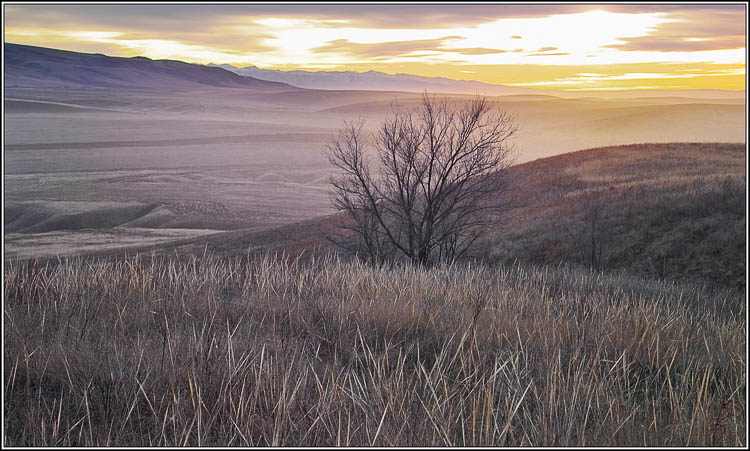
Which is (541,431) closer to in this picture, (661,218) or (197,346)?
(197,346)

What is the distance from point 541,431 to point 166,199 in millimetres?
71376

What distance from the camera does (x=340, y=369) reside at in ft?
12.3

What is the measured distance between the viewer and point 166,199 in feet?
230

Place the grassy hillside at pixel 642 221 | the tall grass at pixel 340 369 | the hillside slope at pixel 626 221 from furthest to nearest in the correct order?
the hillside slope at pixel 626 221 < the grassy hillside at pixel 642 221 < the tall grass at pixel 340 369

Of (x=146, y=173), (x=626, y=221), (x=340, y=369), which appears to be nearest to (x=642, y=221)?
(x=626, y=221)

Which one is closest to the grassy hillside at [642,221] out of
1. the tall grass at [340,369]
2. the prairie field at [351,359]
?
the prairie field at [351,359]

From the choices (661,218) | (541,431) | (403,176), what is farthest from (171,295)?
(661,218)

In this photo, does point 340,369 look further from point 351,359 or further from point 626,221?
point 626,221

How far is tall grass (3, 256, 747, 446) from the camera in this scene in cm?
276

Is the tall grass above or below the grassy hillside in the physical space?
above

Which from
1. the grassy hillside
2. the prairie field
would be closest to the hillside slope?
the grassy hillside

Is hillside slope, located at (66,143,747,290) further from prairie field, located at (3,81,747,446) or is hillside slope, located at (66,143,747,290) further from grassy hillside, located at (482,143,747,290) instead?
prairie field, located at (3,81,747,446)

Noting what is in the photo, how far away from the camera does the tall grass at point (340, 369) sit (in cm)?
276

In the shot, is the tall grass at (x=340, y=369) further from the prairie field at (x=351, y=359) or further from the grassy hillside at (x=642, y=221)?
the grassy hillside at (x=642, y=221)
